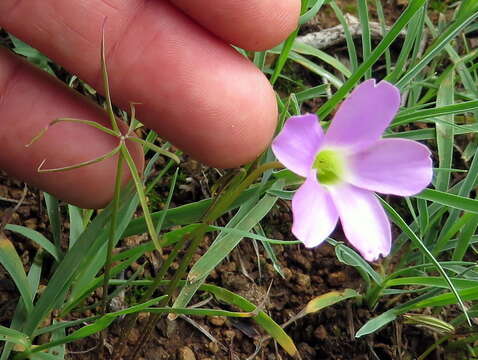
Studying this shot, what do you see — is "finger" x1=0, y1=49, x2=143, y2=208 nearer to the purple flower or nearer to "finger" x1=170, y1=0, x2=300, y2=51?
"finger" x1=170, y1=0, x2=300, y2=51

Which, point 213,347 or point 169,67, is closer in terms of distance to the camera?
point 169,67

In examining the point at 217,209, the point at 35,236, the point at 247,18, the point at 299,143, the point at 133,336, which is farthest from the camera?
A: the point at 133,336

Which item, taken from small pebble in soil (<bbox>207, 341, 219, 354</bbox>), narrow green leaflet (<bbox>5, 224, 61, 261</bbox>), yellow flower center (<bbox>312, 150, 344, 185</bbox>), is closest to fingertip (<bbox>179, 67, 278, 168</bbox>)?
yellow flower center (<bbox>312, 150, 344, 185</bbox>)

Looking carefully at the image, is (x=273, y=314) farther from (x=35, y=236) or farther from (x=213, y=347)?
(x=35, y=236)

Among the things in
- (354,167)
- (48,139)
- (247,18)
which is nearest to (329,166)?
(354,167)

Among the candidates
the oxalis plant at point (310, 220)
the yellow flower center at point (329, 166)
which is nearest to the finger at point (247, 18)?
the oxalis plant at point (310, 220)

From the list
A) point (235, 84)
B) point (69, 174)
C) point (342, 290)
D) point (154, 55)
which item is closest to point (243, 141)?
point (235, 84)

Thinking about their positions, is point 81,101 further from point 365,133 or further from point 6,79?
point 365,133

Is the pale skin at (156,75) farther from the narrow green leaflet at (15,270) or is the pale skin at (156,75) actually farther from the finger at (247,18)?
the narrow green leaflet at (15,270)
